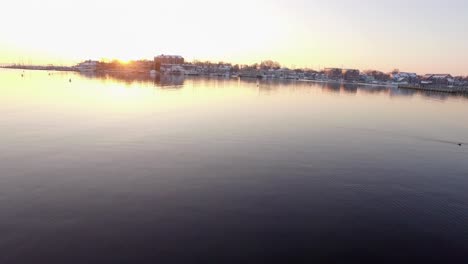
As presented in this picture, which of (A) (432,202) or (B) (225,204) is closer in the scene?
(B) (225,204)

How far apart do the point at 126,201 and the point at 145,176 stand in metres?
3.71

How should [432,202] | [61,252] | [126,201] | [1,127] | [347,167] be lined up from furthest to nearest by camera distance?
[1,127], [347,167], [432,202], [126,201], [61,252]

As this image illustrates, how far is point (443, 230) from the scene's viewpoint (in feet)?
49.2

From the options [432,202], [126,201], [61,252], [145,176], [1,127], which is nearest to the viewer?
[61,252]

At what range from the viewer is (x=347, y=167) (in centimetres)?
2394

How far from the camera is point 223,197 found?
17359 millimetres

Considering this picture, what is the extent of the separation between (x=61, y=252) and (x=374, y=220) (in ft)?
49.6

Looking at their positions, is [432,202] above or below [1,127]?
below

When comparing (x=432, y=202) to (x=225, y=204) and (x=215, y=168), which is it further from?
(x=215, y=168)

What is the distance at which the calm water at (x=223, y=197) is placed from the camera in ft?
41.4

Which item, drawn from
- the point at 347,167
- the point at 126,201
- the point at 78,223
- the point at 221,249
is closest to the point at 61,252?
the point at 78,223

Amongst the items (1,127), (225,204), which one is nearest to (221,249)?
(225,204)

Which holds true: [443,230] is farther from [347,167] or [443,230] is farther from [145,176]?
[145,176]

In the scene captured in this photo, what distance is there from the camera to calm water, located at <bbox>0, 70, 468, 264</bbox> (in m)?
12.6
